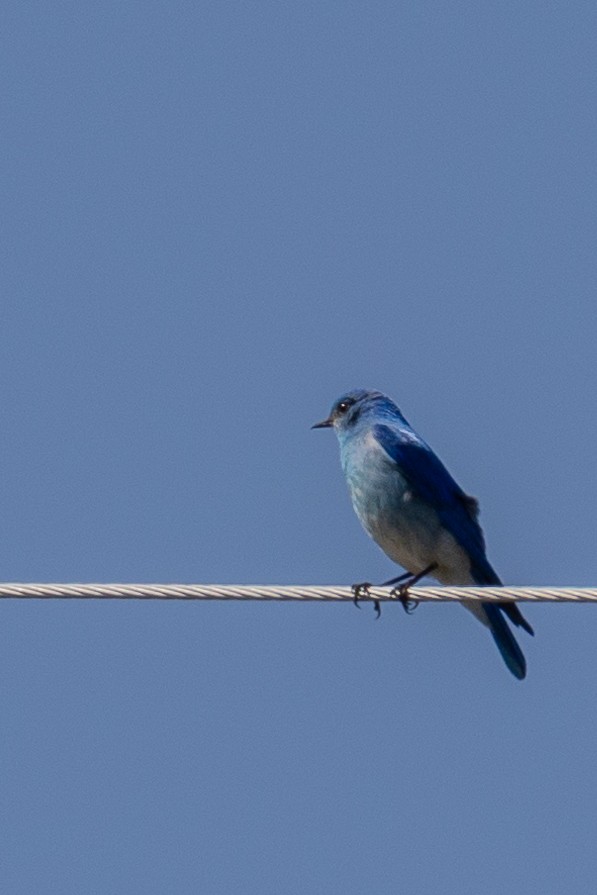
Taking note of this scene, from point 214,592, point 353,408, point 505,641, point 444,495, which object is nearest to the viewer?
point 214,592

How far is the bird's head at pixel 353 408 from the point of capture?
38.4 feet

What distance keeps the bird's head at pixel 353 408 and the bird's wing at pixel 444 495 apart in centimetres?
67

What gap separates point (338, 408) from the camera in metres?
12.0

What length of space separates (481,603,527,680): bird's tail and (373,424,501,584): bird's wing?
0.72 ft

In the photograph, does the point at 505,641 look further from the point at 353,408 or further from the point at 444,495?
the point at 353,408

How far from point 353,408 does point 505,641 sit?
2.09m

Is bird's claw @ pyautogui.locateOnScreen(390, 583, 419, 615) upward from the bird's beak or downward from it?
downward

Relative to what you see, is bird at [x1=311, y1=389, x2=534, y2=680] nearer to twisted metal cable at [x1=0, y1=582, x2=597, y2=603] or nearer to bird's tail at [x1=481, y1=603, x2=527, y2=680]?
bird's tail at [x1=481, y1=603, x2=527, y2=680]

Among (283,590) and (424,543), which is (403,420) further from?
(283,590)

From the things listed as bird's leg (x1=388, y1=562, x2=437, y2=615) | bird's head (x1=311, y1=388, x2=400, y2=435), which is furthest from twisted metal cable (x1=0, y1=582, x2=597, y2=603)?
bird's head (x1=311, y1=388, x2=400, y2=435)

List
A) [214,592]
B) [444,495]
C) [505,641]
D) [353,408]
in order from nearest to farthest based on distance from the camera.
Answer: [214,592]
[505,641]
[444,495]
[353,408]

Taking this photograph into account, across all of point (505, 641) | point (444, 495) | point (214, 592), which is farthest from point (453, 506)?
point (214, 592)

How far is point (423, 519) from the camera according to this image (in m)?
10.7

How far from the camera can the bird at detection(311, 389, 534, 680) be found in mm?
10648
